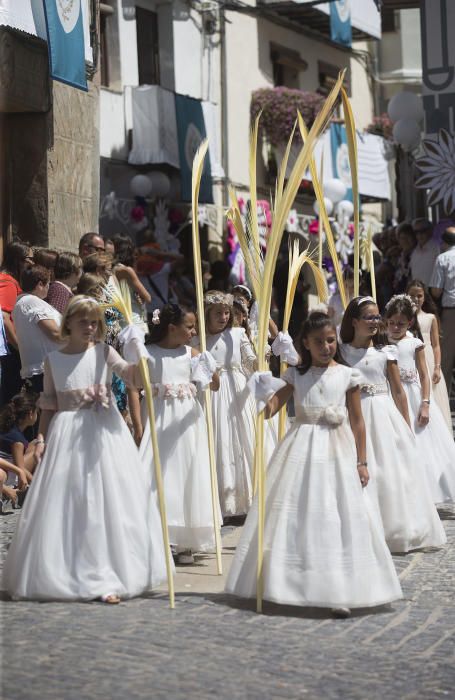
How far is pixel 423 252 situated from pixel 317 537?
373 inches

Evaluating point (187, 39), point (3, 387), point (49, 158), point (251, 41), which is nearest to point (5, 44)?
point (49, 158)

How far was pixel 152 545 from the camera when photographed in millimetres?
7293

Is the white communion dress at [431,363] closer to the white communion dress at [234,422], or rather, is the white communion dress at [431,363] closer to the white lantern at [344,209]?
the white communion dress at [234,422]

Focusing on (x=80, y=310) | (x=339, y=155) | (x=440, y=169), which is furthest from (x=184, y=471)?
(x=339, y=155)

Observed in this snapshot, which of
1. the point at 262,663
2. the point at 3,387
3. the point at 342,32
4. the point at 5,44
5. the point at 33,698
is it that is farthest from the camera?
the point at 342,32

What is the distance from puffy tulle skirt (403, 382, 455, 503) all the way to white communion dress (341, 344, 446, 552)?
2.48ft

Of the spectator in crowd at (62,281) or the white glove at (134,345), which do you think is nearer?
the white glove at (134,345)

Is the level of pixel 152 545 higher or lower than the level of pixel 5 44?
lower

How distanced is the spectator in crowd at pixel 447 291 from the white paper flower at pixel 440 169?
1155mm

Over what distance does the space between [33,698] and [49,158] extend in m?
9.67

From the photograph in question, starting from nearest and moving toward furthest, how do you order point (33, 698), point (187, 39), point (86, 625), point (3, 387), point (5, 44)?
point (33, 698), point (86, 625), point (3, 387), point (5, 44), point (187, 39)

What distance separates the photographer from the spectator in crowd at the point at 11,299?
35.0ft

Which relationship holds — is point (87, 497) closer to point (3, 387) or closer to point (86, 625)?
point (86, 625)

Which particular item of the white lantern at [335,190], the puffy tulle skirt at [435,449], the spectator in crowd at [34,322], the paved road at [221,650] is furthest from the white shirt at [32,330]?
the white lantern at [335,190]
